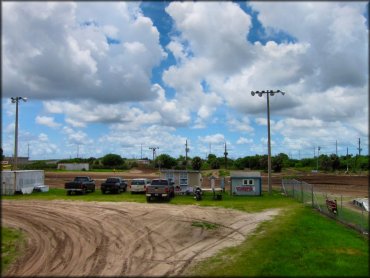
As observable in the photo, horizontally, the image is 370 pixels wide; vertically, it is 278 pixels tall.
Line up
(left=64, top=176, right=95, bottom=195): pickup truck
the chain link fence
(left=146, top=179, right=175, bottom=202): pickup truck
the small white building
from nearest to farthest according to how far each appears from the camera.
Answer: the chain link fence < (left=146, top=179, right=175, bottom=202): pickup truck < (left=64, top=176, right=95, bottom=195): pickup truck < the small white building

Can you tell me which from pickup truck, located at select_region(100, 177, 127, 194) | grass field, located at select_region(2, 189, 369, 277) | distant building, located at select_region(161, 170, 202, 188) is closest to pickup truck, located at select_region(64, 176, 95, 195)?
pickup truck, located at select_region(100, 177, 127, 194)

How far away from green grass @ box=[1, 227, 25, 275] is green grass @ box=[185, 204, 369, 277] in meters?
7.18

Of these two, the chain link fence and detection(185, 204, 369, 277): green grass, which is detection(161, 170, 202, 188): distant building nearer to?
the chain link fence

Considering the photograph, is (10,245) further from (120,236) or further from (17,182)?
(17,182)

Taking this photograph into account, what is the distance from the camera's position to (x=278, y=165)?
11944cm

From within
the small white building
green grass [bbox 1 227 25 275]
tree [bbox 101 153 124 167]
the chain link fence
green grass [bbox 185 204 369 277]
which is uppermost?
tree [bbox 101 153 124 167]

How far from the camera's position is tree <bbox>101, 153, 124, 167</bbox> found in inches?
5876

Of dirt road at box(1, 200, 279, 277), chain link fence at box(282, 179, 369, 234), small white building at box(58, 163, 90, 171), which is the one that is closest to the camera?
dirt road at box(1, 200, 279, 277)

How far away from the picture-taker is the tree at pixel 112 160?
490 ft

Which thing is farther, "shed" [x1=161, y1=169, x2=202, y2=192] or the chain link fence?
"shed" [x1=161, y1=169, x2=202, y2=192]

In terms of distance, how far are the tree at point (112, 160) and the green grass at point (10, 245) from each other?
12738 centimetres

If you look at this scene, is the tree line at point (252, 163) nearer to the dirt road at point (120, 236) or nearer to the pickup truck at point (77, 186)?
the pickup truck at point (77, 186)

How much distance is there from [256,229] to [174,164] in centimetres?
11423

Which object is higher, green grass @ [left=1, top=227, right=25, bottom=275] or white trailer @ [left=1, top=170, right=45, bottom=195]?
white trailer @ [left=1, top=170, right=45, bottom=195]
